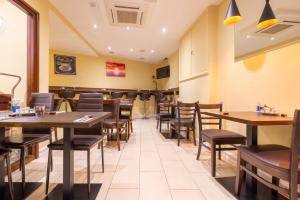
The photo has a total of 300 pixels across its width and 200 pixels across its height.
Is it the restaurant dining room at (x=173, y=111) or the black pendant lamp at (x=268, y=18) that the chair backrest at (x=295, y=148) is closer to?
the restaurant dining room at (x=173, y=111)

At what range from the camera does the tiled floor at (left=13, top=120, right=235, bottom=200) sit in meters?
1.94

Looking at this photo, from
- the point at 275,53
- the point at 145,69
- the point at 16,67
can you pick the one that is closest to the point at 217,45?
the point at 275,53

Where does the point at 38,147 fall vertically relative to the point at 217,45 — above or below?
below

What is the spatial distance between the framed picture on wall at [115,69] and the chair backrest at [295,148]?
326 inches

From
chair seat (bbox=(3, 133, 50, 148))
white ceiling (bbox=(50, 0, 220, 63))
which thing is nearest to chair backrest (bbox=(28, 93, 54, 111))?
chair seat (bbox=(3, 133, 50, 148))

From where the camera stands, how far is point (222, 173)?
97.6 inches

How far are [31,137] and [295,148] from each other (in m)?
2.56

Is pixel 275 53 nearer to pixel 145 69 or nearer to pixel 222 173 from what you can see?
pixel 222 173

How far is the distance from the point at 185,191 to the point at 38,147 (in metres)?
2.51

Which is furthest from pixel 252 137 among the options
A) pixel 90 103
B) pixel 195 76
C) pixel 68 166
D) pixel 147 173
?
pixel 195 76

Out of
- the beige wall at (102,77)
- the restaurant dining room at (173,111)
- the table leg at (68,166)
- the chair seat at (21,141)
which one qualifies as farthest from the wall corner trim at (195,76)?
the beige wall at (102,77)

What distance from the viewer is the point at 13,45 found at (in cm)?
306

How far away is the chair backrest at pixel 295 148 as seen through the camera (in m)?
1.19

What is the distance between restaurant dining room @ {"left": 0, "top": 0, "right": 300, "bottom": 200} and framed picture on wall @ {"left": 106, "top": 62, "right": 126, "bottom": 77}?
319 cm
